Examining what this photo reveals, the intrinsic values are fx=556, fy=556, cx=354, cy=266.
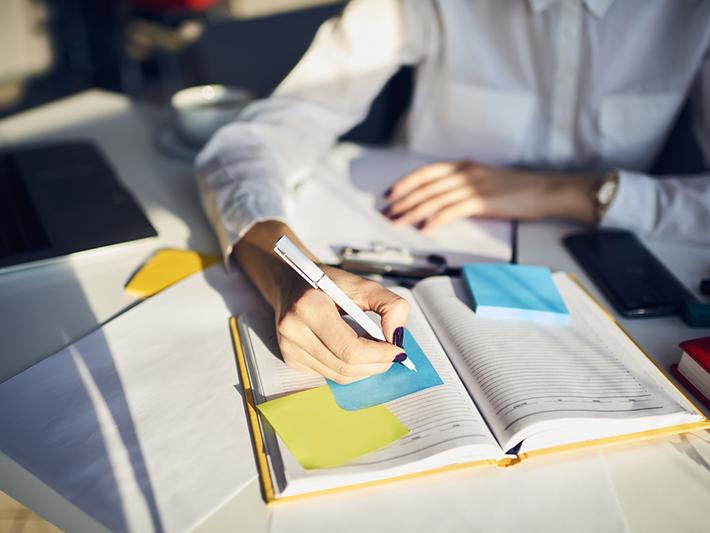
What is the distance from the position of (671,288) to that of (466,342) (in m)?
0.32

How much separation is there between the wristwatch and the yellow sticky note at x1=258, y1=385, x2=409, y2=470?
21.5 inches

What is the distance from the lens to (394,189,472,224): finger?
33.7 inches

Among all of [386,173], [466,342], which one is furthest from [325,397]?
[386,173]

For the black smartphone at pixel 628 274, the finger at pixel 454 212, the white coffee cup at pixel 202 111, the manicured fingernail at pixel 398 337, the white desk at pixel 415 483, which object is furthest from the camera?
the white coffee cup at pixel 202 111

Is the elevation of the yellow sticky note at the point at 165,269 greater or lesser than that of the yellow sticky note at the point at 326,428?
lesser

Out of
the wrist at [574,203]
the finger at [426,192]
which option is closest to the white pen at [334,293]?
the finger at [426,192]

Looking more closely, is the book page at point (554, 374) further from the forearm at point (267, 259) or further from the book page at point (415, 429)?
the forearm at point (267, 259)

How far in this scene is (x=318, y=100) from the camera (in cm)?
103

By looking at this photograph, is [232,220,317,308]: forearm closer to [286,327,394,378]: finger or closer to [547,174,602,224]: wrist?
[286,327,394,378]: finger

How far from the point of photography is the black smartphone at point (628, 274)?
0.68 meters

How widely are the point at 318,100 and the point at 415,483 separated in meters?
0.76

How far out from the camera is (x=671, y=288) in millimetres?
713

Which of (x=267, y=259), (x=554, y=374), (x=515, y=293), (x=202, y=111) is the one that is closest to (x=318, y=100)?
(x=202, y=111)

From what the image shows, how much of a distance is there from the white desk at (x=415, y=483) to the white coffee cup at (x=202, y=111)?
0.46 ft
